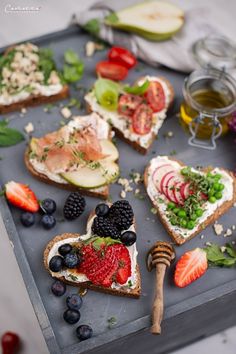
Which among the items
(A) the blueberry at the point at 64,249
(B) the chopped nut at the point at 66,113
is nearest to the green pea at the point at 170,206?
(A) the blueberry at the point at 64,249

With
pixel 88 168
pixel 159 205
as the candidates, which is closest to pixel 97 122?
pixel 88 168

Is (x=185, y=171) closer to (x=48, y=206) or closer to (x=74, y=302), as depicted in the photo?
(x=48, y=206)

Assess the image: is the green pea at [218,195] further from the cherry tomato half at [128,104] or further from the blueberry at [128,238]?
the cherry tomato half at [128,104]

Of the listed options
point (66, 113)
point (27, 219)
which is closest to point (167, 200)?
point (27, 219)

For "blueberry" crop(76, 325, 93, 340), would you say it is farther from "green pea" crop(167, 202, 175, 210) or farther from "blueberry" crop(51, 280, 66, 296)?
"green pea" crop(167, 202, 175, 210)

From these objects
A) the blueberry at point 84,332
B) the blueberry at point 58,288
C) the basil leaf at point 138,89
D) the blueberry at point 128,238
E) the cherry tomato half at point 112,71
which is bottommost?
the blueberry at point 84,332

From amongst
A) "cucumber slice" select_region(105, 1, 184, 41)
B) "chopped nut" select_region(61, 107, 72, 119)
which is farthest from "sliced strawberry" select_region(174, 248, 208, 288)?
"cucumber slice" select_region(105, 1, 184, 41)
